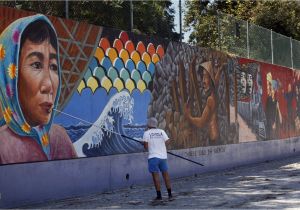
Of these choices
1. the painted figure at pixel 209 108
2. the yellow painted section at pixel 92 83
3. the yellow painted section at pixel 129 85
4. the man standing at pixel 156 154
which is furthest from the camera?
the painted figure at pixel 209 108

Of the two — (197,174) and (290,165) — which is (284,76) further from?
(197,174)

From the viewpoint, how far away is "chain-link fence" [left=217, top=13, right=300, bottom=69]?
765 inches

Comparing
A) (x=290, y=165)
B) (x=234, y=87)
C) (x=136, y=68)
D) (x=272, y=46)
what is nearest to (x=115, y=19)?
(x=136, y=68)

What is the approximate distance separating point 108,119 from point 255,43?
1087cm

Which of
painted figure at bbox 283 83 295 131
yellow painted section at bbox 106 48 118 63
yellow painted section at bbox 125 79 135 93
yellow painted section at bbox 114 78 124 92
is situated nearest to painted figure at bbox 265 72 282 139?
painted figure at bbox 283 83 295 131

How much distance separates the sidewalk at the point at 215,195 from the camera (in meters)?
9.93

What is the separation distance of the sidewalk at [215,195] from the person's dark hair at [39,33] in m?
3.33

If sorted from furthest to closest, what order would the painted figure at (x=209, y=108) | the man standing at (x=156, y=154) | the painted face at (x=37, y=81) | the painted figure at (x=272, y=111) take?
the painted figure at (x=272, y=111)
the painted figure at (x=209, y=108)
the man standing at (x=156, y=154)
the painted face at (x=37, y=81)

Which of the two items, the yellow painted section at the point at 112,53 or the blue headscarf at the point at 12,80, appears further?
the yellow painted section at the point at 112,53

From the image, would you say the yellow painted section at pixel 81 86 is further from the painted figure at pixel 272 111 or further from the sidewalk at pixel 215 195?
the painted figure at pixel 272 111

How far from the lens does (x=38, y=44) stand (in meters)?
10.8

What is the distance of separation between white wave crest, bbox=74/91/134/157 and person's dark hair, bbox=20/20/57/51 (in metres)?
→ 2.13

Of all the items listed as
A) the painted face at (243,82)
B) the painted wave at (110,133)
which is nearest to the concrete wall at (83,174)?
the painted wave at (110,133)

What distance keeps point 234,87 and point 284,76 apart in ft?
18.4
